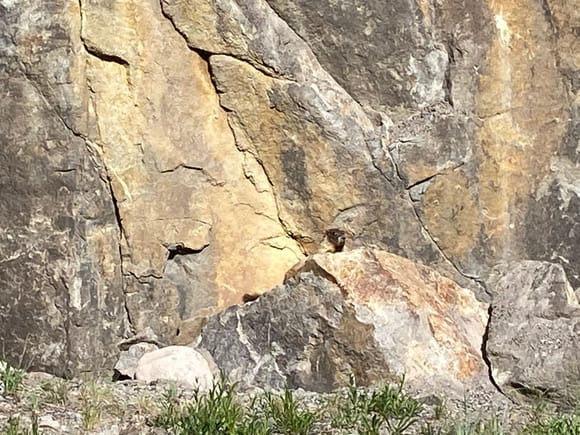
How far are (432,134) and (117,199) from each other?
235 cm

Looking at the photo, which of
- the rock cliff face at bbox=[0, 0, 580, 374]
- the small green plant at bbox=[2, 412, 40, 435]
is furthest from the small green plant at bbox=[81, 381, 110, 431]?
the rock cliff face at bbox=[0, 0, 580, 374]

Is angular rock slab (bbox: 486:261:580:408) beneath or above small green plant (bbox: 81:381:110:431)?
above

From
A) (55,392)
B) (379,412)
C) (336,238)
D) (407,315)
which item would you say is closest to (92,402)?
(55,392)

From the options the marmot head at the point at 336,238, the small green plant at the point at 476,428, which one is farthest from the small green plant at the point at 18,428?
the marmot head at the point at 336,238

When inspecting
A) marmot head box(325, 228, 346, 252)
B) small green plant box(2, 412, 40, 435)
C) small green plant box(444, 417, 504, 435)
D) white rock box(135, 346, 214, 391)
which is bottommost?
white rock box(135, 346, 214, 391)

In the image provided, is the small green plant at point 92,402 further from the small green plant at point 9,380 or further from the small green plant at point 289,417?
the small green plant at point 289,417

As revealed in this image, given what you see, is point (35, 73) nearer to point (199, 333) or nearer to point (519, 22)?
point (199, 333)

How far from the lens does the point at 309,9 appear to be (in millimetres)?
7375

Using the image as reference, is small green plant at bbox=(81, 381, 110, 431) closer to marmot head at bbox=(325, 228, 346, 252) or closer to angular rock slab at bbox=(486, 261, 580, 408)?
marmot head at bbox=(325, 228, 346, 252)

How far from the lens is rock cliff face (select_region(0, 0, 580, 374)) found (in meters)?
7.29

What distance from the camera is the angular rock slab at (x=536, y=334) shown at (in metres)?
6.59

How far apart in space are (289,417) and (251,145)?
2.79 metres

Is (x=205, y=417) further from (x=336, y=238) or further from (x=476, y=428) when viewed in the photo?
(x=336, y=238)

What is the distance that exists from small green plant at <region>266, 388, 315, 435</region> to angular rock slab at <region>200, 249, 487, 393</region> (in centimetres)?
135
